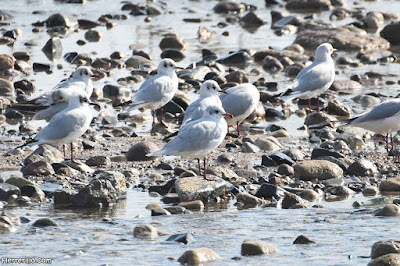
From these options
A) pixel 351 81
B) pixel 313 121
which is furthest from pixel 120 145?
pixel 351 81

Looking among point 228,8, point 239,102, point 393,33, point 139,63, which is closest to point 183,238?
point 239,102

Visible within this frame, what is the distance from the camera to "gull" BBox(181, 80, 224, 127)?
1007cm

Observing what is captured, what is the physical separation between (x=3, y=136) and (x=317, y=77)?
5.29m

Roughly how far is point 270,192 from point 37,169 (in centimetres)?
270

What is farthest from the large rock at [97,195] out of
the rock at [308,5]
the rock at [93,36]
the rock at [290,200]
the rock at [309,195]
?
the rock at [308,5]

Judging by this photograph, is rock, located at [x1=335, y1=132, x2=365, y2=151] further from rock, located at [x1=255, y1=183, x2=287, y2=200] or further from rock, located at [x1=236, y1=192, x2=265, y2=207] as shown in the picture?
rock, located at [x1=236, y1=192, x2=265, y2=207]

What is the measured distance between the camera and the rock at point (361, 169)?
29.5ft

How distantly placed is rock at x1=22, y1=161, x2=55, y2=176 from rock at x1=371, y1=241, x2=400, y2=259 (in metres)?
4.22

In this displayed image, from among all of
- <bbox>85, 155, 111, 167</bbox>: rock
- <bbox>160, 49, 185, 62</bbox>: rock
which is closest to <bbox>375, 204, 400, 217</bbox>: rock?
<bbox>85, 155, 111, 167</bbox>: rock

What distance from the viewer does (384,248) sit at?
580 cm

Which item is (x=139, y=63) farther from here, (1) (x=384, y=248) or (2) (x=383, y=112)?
(1) (x=384, y=248)

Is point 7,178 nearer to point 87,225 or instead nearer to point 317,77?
point 87,225

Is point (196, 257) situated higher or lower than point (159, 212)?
lower

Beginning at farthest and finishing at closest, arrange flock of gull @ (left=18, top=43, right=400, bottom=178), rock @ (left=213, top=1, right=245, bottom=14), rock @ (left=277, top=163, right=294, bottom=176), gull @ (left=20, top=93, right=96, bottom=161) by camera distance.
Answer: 1. rock @ (left=213, top=1, right=245, bottom=14)
2. gull @ (left=20, top=93, right=96, bottom=161)
3. rock @ (left=277, top=163, right=294, bottom=176)
4. flock of gull @ (left=18, top=43, right=400, bottom=178)
